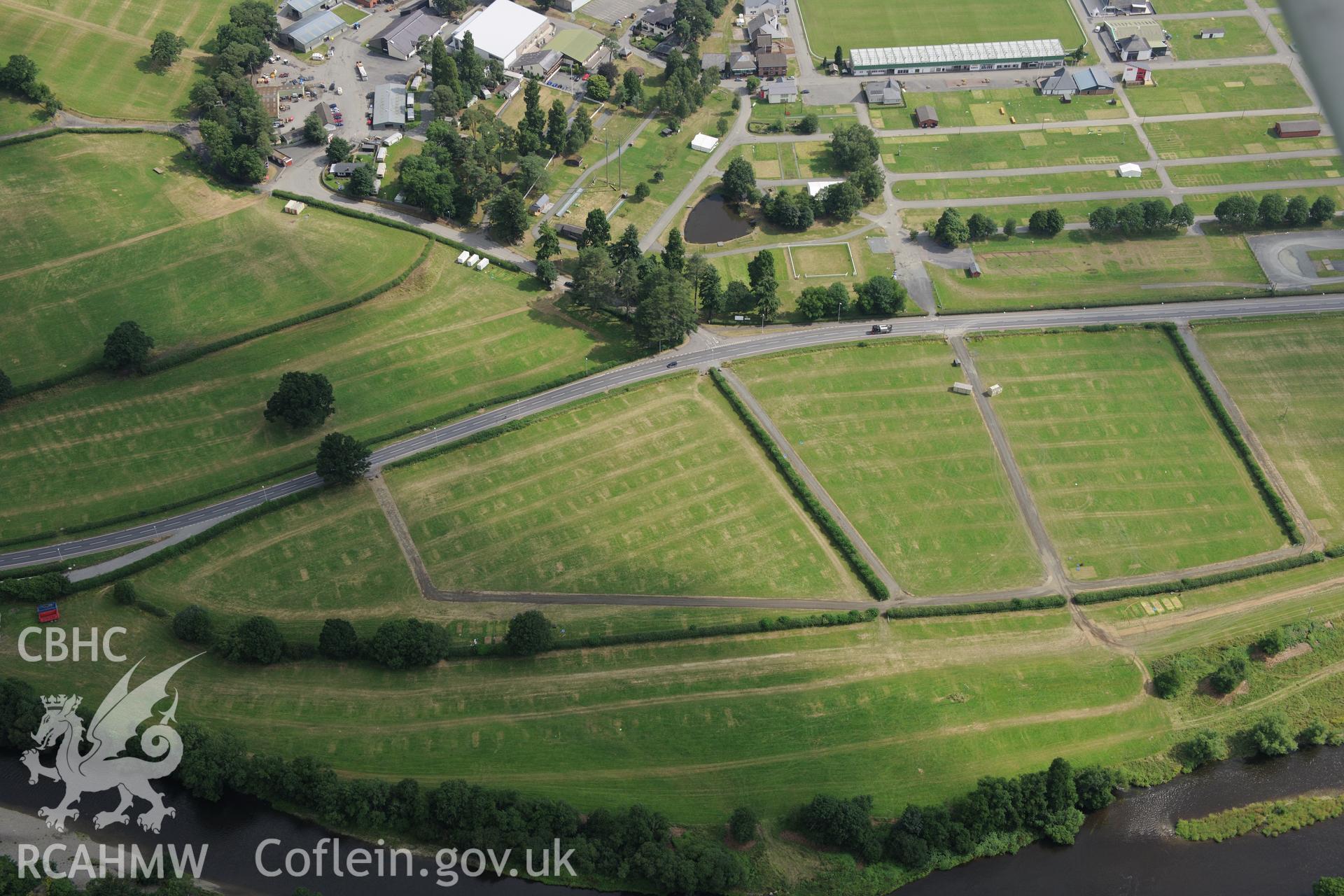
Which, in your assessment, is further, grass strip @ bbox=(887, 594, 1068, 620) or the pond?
the pond

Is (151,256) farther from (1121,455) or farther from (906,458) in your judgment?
(1121,455)

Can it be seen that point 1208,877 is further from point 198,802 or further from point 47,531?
point 47,531

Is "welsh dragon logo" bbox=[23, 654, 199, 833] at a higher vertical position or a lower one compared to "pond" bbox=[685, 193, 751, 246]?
lower

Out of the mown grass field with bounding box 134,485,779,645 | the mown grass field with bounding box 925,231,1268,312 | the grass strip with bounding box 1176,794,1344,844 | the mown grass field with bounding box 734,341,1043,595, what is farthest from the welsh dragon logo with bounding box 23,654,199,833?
the mown grass field with bounding box 925,231,1268,312

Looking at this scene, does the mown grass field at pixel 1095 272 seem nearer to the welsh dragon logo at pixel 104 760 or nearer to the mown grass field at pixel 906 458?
the mown grass field at pixel 906 458

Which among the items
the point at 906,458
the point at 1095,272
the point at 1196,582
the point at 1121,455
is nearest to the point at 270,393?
the point at 906,458

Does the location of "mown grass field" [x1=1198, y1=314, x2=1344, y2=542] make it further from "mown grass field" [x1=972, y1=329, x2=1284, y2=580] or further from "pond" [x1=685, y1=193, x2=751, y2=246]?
"pond" [x1=685, y1=193, x2=751, y2=246]
